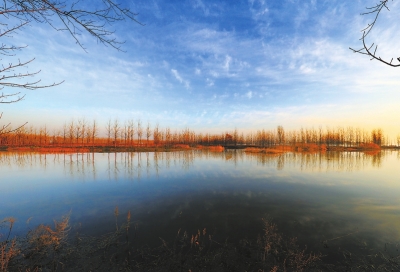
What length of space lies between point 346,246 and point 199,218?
3.97 m

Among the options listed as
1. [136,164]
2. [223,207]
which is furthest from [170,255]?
[136,164]

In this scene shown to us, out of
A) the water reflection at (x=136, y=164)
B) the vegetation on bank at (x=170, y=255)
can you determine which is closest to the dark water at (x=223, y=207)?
the vegetation on bank at (x=170, y=255)

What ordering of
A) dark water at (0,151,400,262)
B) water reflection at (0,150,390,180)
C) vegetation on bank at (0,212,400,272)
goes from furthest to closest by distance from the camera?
water reflection at (0,150,390,180), dark water at (0,151,400,262), vegetation on bank at (0,212,400,272)

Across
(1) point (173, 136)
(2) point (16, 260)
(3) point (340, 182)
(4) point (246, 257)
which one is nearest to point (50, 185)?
(2) point (16, 260)

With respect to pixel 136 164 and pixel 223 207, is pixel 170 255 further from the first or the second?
pixel 136 164

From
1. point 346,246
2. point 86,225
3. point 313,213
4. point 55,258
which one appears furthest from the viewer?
point 313,213

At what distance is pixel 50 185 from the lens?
33.0ft

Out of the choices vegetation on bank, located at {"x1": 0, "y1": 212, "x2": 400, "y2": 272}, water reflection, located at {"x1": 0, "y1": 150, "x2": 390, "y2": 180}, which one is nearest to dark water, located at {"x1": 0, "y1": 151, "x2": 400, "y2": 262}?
vegetation on bank, located at {"x1": 0, "y1": 212, "x2": 400, "y2": 272}

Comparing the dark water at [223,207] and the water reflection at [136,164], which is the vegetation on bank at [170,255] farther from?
the water reflection at [136,164]

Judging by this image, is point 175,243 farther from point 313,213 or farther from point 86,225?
point 313,213

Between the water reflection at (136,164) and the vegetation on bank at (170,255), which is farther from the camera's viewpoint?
the water reflection at (136,164)

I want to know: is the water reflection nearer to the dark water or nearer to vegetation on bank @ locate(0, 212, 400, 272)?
the dark water

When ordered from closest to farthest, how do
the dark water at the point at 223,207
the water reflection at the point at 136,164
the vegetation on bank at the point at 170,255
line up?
the vegetation on bank at the point at 170,255 → the dark water at the point at 223,207 → the water reflection at the point at 136,164

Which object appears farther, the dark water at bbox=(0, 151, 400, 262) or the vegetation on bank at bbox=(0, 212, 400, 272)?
the dark water at bbox=(0, 151, 400, 262)
